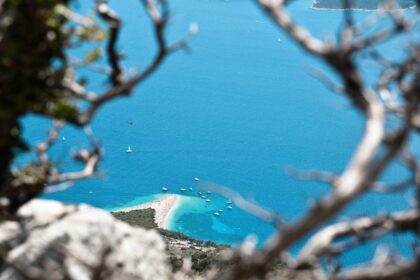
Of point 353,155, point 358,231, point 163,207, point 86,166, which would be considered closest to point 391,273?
point 353,155

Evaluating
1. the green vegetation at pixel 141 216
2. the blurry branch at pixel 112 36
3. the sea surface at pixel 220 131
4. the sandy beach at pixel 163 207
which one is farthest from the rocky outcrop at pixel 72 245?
the sandy beach at pixel 163 207

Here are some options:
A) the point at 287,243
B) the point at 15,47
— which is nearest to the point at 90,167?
the point at 15,47

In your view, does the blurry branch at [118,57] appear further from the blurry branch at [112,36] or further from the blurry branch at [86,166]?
the blurry branch at [86,166]

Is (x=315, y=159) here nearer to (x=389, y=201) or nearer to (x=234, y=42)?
(x=389, y=201)

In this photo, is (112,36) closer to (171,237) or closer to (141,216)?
(171,237)

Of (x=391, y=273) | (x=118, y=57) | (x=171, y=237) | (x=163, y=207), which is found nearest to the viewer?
(x=391, y=273)

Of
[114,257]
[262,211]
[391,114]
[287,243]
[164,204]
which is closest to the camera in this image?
[287,243]

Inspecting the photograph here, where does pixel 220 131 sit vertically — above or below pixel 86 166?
above
